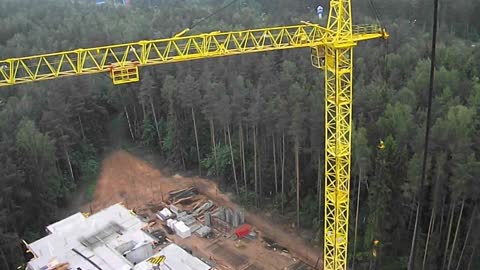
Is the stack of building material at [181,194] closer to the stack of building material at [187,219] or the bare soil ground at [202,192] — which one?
the bare soil ground at [202,192]

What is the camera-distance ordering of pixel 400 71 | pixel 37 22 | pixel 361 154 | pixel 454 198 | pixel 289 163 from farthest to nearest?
pixel 37 22
pixel 400 71
pixel 289 163
pixel 361 154
pixel 454 198

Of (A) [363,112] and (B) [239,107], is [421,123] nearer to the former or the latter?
(A) [363,112]

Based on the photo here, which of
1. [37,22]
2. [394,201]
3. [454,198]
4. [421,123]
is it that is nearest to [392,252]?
[394,201]

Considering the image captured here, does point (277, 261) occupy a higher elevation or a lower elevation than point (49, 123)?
lower

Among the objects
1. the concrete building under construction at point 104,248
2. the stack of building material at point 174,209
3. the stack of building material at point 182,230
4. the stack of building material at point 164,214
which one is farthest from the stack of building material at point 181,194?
the concrete building under construction at point 104,248

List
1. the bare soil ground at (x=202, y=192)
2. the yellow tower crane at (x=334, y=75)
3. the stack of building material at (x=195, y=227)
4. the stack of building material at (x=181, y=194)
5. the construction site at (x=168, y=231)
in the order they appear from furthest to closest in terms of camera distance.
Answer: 1. the stack of building material at (x=181, y=194)
2. the stack of building material at (x=195, y=227)
3. the bare soil ground at (x=202, y=192)
4. the construction site at (x=168, y=231)
5. the yellow tower crane at (x=334, y=75)

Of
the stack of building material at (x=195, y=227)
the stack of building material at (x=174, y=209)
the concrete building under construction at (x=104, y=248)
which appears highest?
the concrete building under construction at (x=104, y=248)

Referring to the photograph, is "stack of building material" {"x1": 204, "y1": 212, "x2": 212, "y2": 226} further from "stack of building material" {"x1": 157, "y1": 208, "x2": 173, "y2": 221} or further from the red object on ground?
"stack of building material" {"x1": 157, "y1": 208, "x2": 173, "y2": 221}
